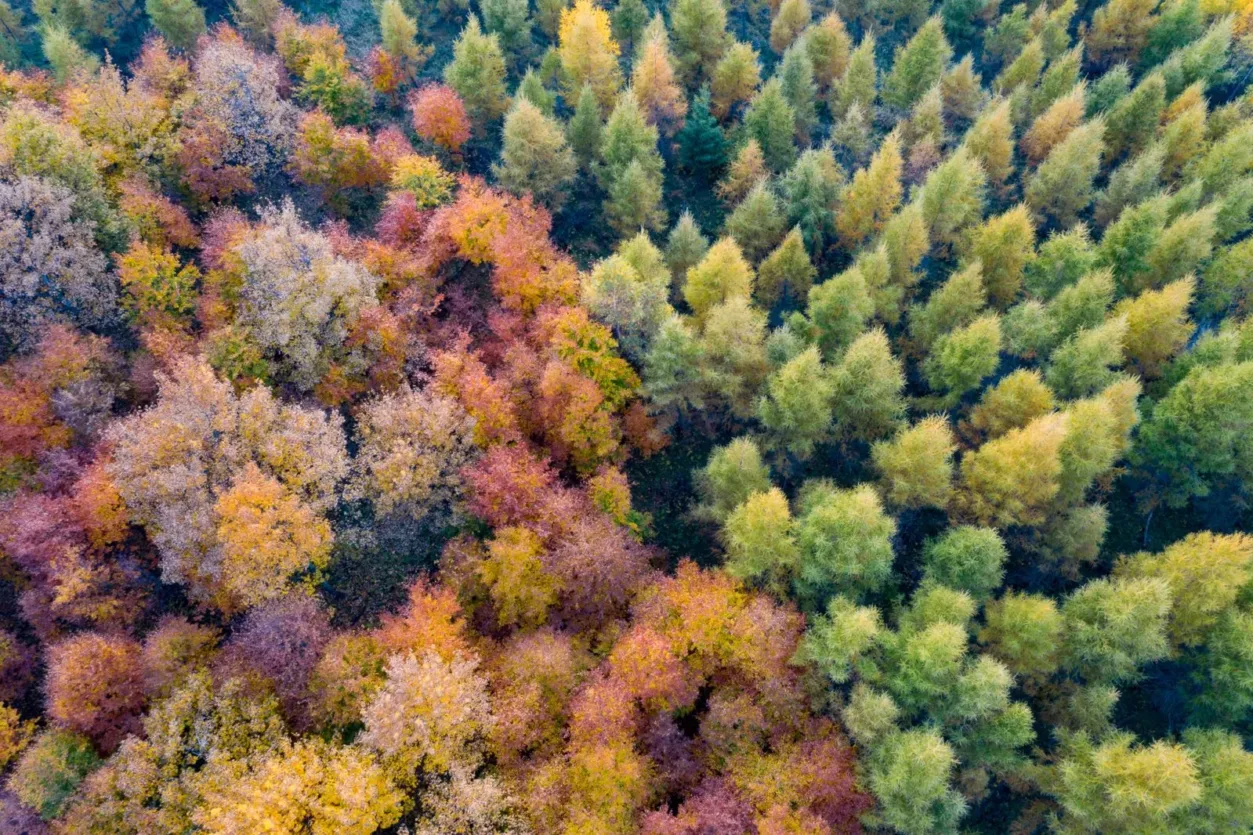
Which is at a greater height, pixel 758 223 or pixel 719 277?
pixel 758 223

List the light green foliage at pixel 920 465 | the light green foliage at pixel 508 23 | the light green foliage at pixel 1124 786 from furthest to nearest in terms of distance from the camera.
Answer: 1. the light green foliage at pixel 508 23
2. the light green foliage at pixel 920 465
3. the light green foliage at pixel 1124 786

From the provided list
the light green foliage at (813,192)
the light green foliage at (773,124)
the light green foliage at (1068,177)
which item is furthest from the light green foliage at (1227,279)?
the light green foliage at (773,124)

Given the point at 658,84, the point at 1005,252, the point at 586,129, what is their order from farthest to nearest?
the point at 658,84
the point at 586,129
the point at 1005,252

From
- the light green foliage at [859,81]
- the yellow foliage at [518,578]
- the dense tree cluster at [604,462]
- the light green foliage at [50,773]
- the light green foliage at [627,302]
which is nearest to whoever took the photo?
the light green foliage at [50,773]

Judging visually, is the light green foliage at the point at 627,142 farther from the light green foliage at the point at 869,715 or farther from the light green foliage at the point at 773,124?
the light green foliage at the point at 869,715

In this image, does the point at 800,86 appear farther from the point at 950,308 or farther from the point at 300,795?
the point at 300,795

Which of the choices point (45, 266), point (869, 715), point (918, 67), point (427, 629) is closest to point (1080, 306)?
point (918, 67)
